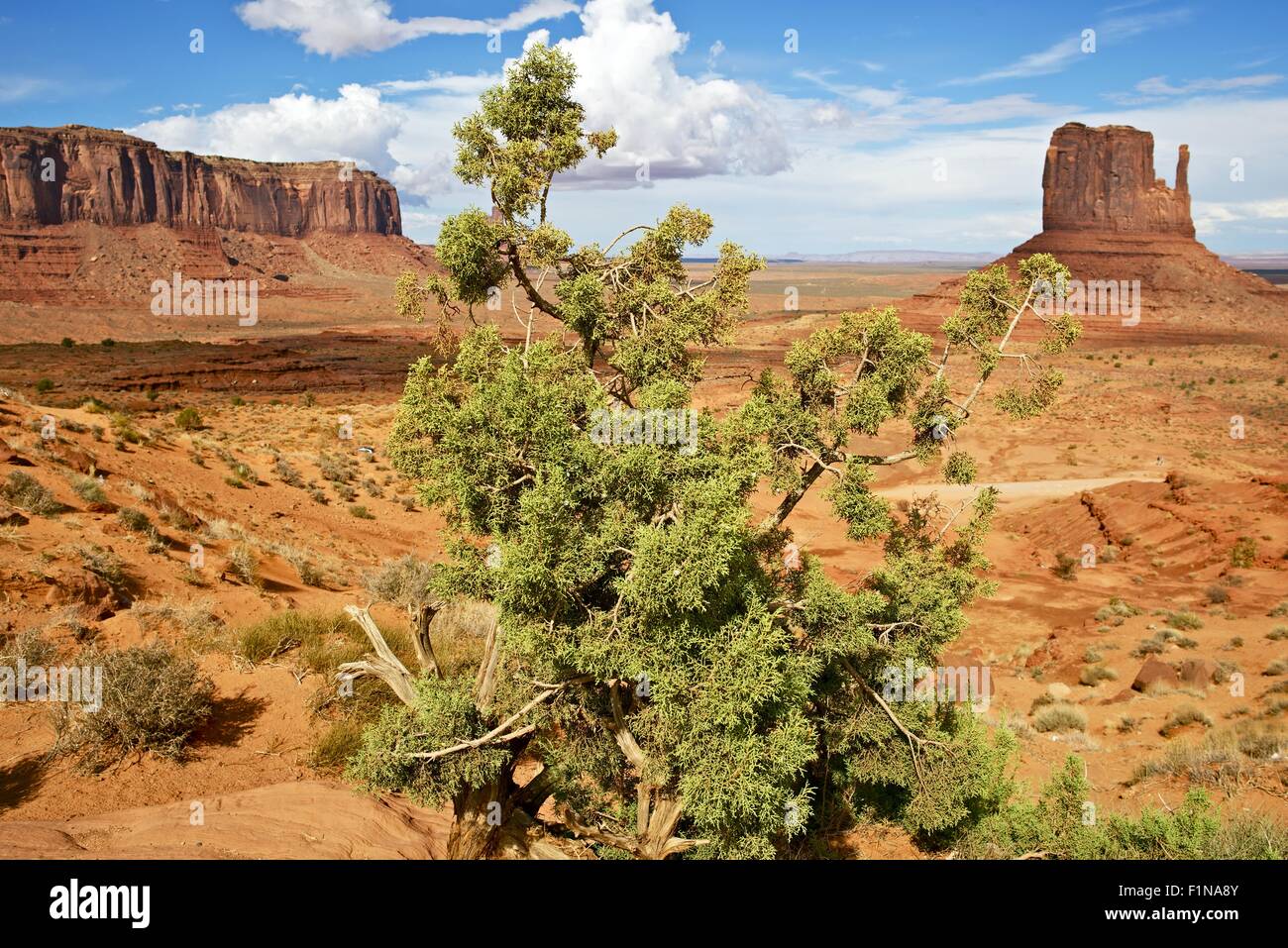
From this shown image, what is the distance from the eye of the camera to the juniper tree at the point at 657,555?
6.25 meters

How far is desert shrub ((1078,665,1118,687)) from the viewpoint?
1748 cm

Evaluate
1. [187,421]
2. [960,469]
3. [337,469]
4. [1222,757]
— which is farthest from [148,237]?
[1222,757]

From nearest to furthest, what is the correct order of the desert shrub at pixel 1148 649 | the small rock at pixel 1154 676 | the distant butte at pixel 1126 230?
the small rock at pixel 1154 676 < the desert shrub at pixel 1148 649 < the distant butte at pixel 1126 230

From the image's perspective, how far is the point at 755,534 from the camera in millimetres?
7176

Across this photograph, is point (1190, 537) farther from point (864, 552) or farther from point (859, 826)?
point (859, 826)

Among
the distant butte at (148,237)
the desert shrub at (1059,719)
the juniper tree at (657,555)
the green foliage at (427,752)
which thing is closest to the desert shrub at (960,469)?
the juniper tree at (657,555)

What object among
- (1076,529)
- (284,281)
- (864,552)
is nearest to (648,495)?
(864,552)

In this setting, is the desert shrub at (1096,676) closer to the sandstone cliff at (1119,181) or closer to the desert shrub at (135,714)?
the desert shrub at (135,714)

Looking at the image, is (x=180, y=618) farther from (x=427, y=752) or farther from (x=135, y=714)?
(x=427, y=752)
